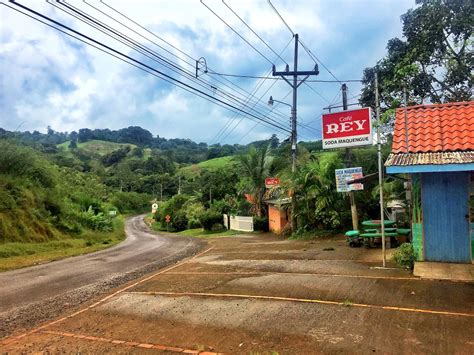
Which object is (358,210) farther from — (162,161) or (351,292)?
(162,161)

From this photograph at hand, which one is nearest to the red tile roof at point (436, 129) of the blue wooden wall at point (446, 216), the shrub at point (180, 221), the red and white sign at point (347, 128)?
the blue wooden wall at point (446, 216)

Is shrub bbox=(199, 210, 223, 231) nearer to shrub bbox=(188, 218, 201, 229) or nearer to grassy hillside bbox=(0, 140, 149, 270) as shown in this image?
shrub bbox=(188, 218, 201, 229)

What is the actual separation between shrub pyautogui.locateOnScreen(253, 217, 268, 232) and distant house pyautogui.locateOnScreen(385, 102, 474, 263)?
68.5ft

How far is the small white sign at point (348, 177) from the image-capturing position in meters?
15.3

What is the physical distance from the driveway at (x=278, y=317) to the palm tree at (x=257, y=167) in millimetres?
20520

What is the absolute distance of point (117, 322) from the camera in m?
7.06

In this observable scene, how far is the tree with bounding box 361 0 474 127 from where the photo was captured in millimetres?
21188

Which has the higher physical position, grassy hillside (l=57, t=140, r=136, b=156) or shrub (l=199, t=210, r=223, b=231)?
grassy hillside (l=57, t=140, r=136, b=156)

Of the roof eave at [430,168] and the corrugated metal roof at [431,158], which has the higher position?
the corrugated metal roof at [431,158]

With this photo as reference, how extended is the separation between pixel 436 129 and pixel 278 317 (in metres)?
6.55

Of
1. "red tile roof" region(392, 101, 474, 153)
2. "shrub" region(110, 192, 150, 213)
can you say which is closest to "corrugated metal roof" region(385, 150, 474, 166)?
"red tile roof" region(392, 101, 474, 153)

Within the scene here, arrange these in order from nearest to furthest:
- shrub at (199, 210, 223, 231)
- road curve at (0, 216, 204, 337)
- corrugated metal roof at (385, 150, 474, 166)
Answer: road curve at (0, 216, 204, 337) < corrugated metal roof at (385, 150, 474, 166) < shrub at (199, 210, 223, 231)

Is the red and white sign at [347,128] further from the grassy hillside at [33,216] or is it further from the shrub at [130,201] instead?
the shrub at [130,201]

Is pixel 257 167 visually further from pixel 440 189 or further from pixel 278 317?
pixel 278 317
